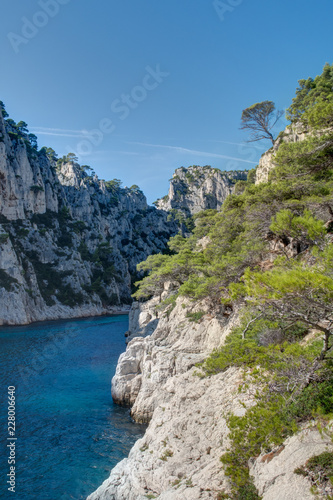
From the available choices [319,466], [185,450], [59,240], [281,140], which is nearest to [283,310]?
[319,466]

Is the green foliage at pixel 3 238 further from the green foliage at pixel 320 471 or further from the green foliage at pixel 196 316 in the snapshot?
the green foliage at pixel 320 471

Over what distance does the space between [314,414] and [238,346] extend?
334 centimetres

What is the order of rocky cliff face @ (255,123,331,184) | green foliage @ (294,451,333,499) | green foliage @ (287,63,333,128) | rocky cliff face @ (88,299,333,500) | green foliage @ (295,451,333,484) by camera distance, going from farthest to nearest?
rocky cliff face @ (255,123,331,184) < green foliage @ (287,63,333,128) < rocky cliff face @ (88,299,333,500) < green foliage @ (295,451,333,484) < green foliage @ (294,451,333,499)

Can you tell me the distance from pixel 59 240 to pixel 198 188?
58347 millimetres

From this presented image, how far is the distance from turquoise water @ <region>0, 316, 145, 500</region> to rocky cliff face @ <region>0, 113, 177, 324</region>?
2474 centimetres

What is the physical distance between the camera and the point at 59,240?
229ft

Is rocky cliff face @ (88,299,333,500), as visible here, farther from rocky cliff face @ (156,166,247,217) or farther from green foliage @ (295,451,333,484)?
rocky cliff face @ (156,166,247,217)

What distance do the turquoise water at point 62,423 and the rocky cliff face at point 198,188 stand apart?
3193 inches

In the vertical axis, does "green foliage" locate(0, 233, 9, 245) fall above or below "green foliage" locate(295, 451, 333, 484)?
above

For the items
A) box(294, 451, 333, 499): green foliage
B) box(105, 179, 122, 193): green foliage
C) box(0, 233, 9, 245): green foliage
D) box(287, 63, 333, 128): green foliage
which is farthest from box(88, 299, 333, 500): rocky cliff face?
box(105, 179, 122, 193): green foliage

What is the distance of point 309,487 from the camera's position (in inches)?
183

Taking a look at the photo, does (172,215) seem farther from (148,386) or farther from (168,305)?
(148,386)

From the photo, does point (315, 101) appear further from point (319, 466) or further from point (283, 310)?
point (319, 466)

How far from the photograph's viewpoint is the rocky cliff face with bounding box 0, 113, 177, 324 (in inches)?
2042
